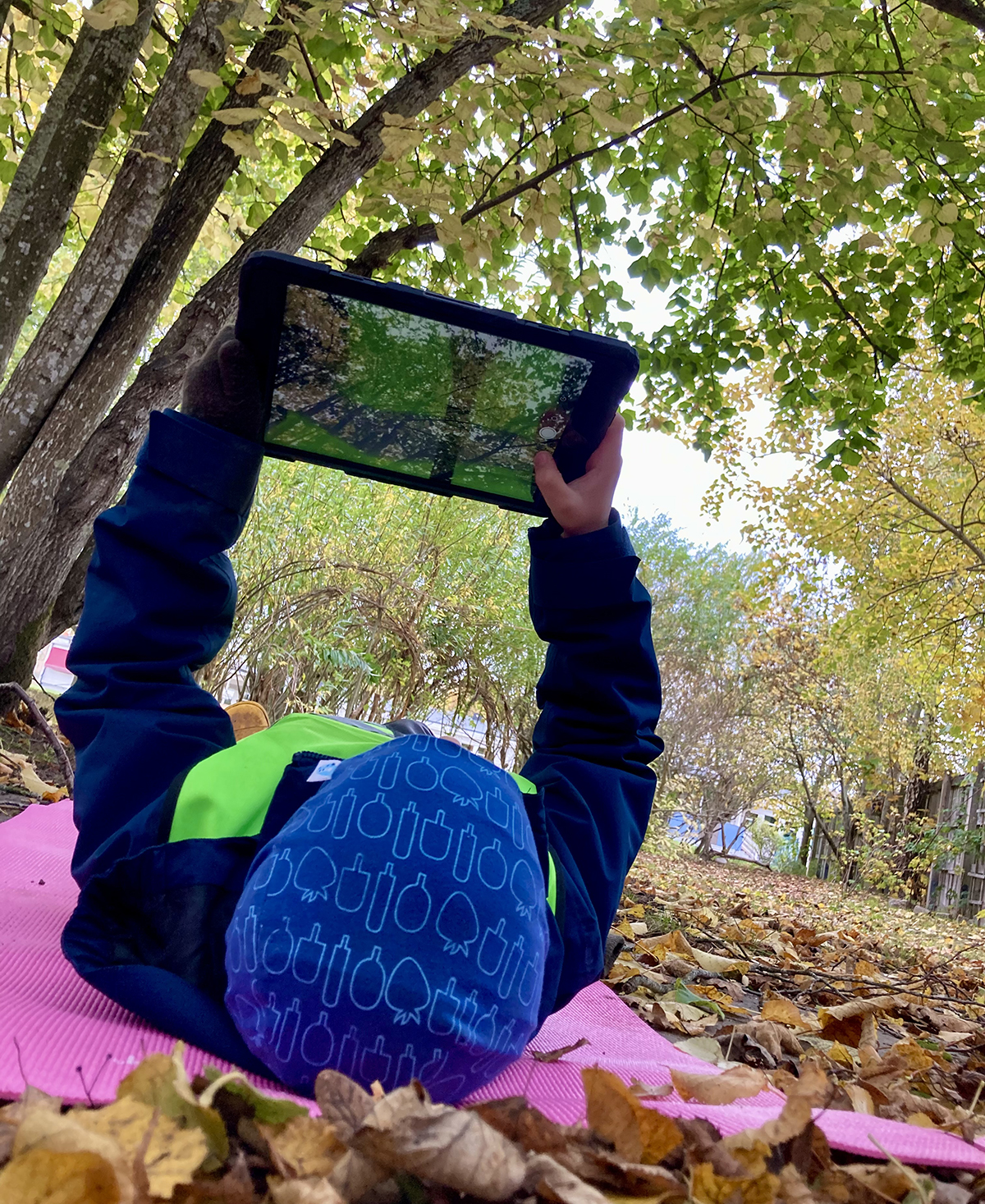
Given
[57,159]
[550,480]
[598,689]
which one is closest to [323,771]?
[598,689]

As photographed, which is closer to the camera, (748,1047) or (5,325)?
(748,1047)

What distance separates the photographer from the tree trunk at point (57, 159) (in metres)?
3.40

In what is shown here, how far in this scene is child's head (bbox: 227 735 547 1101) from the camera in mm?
984

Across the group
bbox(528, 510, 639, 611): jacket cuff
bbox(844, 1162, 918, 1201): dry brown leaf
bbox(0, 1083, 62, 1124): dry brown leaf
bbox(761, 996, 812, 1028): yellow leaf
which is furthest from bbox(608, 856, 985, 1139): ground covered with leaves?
bbox(0, 1083, 62, 1124): dry brown leaf

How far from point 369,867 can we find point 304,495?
6110 mm

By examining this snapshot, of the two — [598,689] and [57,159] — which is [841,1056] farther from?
[57,159]

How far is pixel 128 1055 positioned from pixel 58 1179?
44cm

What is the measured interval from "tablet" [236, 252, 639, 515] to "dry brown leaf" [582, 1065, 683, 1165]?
2.94 ft

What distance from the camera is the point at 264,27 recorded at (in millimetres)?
3688

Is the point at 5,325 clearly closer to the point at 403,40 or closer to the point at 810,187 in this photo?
the point at 403,40

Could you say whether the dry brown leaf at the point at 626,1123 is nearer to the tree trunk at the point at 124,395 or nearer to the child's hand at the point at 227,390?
the child's hand at the point at 227,390

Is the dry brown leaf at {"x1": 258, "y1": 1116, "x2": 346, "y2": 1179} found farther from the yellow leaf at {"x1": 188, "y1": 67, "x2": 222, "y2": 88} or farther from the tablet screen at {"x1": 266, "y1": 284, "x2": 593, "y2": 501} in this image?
the yellow leaf at {"x1": 188, "y1": 67, "x2": 222, "y2": 88}

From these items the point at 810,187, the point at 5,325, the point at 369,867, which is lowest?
the point at 369,867

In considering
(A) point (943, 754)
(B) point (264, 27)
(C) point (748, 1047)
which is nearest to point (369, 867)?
(C) point (748, 1047)
